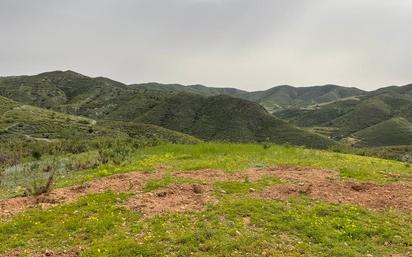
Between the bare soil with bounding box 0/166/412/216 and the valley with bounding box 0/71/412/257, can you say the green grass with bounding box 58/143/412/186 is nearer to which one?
the valley with bounding box 0/71/412/257

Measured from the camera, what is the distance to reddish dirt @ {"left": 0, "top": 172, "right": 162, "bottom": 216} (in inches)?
681

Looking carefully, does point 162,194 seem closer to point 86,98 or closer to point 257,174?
point 257,174

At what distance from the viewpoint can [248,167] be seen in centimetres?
2442

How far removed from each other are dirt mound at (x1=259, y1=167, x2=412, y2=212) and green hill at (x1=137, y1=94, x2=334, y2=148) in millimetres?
103208

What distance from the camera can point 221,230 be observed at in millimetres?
13859

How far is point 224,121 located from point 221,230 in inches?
5029

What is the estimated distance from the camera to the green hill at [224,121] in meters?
132

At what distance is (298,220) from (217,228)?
268cm

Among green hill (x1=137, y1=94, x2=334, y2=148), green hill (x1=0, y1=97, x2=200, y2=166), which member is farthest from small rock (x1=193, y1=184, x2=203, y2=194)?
green hill (x1=137, y1=94, x2=334, y2=148)

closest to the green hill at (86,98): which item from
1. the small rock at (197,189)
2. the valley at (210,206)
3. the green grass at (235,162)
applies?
the green grass at (235,162)

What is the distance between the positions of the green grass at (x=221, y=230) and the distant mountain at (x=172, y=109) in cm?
10589

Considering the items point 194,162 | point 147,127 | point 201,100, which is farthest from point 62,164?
point 201,100

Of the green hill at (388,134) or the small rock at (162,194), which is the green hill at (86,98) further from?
the small rock at (162,194)

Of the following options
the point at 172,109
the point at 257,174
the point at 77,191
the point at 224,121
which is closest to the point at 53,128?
the point at 224,121
